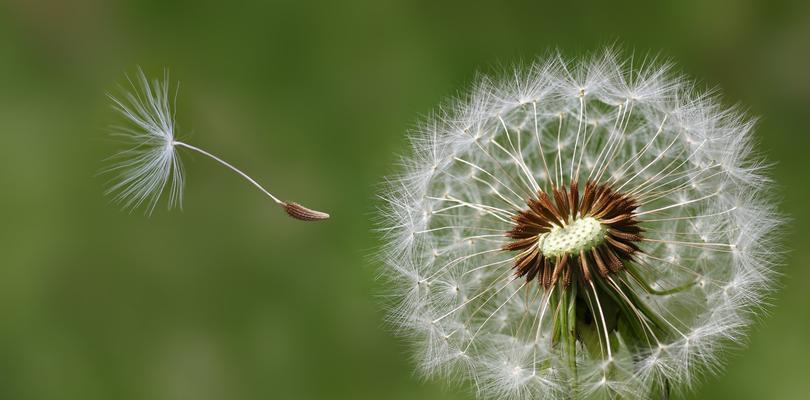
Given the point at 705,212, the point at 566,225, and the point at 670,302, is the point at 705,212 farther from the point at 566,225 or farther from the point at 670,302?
the point at 566,225

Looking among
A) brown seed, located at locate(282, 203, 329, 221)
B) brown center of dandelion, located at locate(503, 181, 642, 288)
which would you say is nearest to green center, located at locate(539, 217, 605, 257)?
brown center of dandelion, located at locate(503, 181, 642, 288)

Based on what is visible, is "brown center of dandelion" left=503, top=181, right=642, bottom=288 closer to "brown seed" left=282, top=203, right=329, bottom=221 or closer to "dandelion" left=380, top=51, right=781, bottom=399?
"dandelion" left=380, top=51, right=781, bottom=399

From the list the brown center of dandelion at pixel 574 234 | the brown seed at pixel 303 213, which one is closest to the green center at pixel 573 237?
the brown center of dandelion at pixel 574 234

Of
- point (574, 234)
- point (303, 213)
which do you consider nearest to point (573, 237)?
point (574, 234)

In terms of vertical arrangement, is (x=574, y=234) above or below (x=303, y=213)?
above

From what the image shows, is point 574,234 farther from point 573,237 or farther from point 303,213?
point 303,213

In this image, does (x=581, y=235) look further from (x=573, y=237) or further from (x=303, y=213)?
(x=303, y=213)

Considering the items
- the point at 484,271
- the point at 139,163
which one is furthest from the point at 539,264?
the point at 139,163

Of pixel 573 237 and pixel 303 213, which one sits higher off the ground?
pixel 573 237
